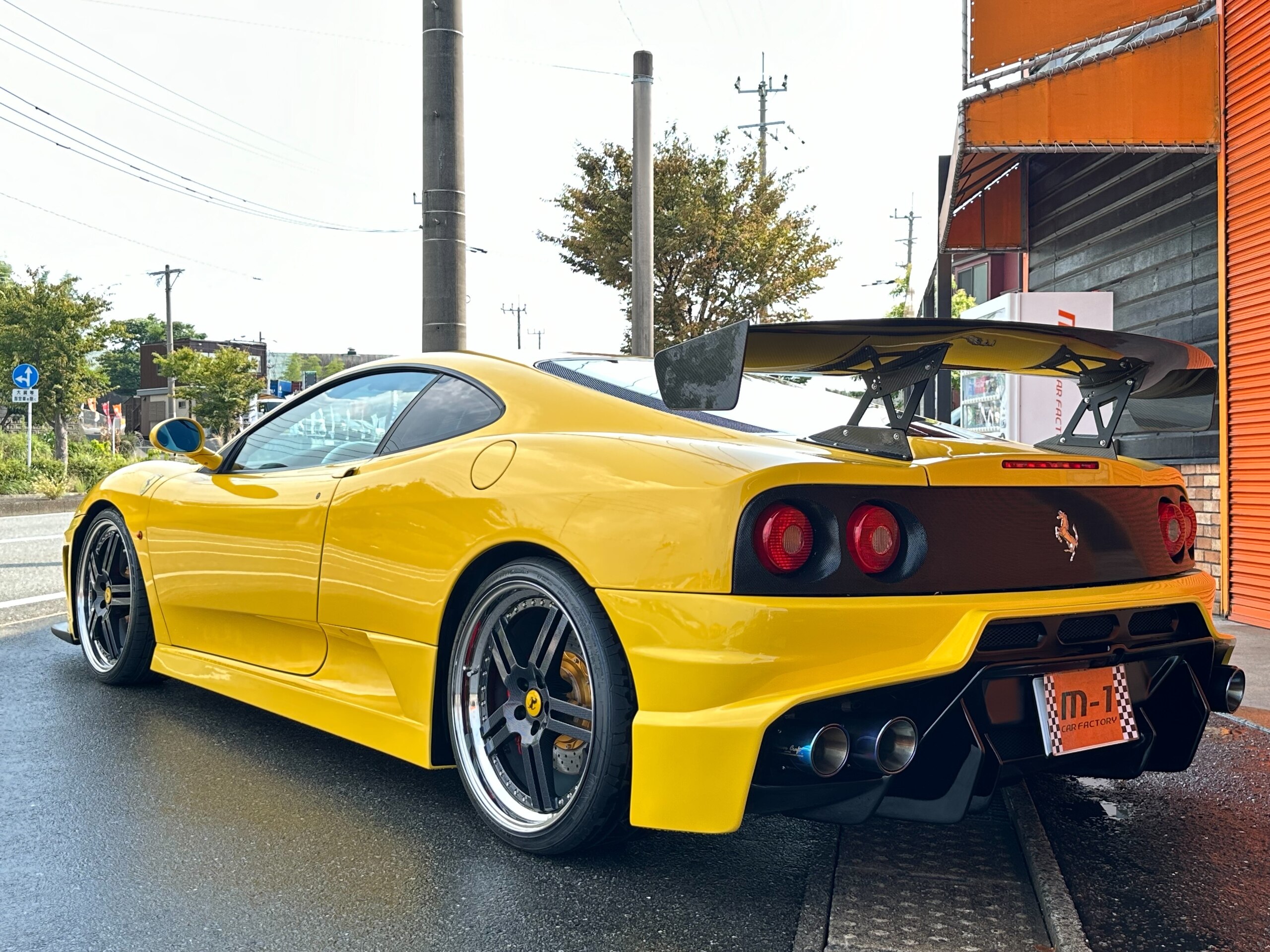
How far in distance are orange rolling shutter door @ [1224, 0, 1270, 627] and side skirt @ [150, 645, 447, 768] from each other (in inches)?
214

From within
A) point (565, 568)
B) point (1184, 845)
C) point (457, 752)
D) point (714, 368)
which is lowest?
point (1184, 845)

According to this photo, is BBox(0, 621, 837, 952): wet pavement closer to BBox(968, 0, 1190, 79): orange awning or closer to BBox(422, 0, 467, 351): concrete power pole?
BBox(422, 0, 467, 351): concrete power pole

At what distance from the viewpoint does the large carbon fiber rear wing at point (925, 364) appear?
2.52 meters

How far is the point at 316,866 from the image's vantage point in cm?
272

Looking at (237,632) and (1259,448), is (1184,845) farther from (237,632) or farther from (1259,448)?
(1259,448)

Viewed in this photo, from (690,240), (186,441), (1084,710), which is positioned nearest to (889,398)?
(1084,710)

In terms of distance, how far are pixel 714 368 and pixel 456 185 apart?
6.19 m

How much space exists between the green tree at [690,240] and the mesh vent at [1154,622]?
19.9 m

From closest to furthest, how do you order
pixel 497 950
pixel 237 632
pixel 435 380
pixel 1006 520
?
pixel 497 950 → pixel 1006 520 → pixel 435 380 → pixel 237 632

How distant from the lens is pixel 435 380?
342cm

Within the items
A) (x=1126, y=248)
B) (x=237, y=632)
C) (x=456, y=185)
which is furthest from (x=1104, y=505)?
(x=1126, y=248)

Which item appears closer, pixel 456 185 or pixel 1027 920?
pixel 1027 920

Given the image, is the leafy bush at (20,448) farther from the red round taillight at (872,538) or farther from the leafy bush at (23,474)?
the red round taillight at (872,538)

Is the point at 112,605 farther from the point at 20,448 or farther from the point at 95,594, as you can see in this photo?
the point at 20,448
